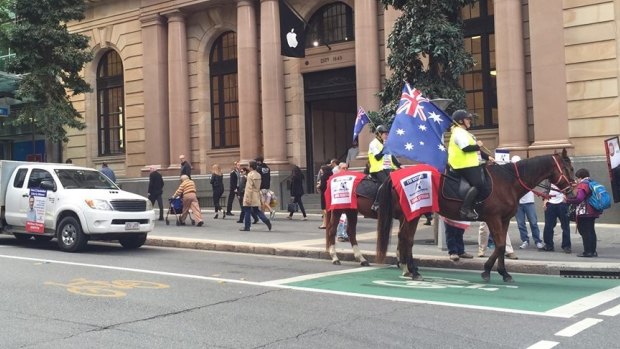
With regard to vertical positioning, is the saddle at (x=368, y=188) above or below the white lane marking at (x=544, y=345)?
above

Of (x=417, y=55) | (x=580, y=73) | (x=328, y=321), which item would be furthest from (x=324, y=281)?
(x=580, y=73)

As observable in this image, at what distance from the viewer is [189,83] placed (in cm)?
2644

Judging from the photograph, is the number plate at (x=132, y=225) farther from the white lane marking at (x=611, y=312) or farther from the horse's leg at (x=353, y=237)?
the white lane marking at (x=611, y=312)

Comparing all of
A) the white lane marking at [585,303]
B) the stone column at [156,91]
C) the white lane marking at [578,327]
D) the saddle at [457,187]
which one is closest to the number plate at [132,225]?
the saddle at [457,187]

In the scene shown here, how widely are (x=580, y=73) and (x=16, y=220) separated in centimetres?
1550

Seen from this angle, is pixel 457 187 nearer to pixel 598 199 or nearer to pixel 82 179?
pixel 598 199

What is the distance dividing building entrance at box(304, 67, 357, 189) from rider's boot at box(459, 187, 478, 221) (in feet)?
46.1

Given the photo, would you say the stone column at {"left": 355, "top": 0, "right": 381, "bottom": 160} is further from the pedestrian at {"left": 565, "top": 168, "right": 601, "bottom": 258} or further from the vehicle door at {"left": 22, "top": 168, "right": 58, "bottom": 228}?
the vehicle door at {"left": 22, "top": 168, "right": 58, "bottom": 228}

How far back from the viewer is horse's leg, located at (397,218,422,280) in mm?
9562

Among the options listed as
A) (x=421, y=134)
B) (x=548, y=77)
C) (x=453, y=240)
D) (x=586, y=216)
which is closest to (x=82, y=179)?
(x=421, y=134)

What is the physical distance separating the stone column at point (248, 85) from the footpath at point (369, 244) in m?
5.13

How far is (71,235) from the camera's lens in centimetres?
1324

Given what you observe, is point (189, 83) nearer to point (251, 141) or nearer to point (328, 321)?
point (251, 141)

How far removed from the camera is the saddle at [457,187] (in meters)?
9.08
